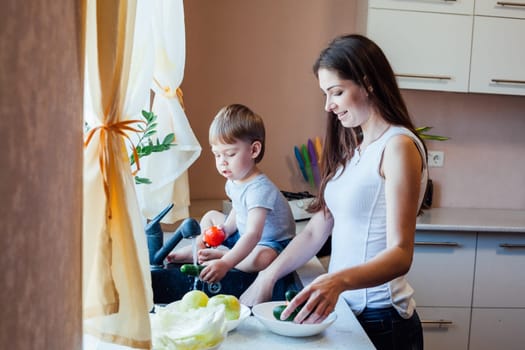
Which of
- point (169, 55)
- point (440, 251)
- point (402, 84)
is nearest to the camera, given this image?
point (169, 55)

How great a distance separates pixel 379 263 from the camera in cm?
109

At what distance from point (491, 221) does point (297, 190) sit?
0.96m

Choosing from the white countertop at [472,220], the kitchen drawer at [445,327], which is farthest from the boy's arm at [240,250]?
the kitchen drawer at [445,327]

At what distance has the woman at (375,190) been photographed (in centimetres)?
115

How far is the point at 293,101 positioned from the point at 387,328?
1.75m

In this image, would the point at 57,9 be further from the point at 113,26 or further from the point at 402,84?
the point at 402,84

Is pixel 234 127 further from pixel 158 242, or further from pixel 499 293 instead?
pixel 499 293

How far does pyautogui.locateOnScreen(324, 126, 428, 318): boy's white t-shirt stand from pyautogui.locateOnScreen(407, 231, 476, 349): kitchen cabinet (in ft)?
3.80

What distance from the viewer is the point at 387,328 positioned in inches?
48.4

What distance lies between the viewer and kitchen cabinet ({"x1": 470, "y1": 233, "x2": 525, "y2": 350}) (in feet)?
7.84

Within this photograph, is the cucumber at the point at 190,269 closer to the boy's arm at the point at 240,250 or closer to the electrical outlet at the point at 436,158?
the boy's arm at the point at 240,250

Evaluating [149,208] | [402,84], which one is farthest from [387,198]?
[402,84]

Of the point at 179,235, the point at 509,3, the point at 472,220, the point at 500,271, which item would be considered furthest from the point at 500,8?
the point at 179,235

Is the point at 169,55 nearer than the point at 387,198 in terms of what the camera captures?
No
